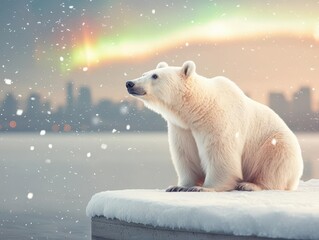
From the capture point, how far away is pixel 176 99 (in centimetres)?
643

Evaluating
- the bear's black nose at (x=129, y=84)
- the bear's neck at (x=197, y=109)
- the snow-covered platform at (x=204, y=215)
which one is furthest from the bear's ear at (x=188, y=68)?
the snow-covered platform at (x=204, y=215)

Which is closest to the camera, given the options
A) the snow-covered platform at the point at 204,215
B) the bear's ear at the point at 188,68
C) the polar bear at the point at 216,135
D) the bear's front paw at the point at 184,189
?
the snow-covered platform at the point at 204,215

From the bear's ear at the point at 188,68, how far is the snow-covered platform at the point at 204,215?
122 cm

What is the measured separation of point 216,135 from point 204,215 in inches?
67.7

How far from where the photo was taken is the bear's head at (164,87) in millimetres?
6293

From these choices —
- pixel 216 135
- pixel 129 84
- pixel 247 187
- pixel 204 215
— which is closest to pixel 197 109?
pixel 216 135

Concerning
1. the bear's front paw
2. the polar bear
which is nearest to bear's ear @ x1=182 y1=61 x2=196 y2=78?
the polar bear

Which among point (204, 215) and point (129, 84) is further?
point (129, 84)

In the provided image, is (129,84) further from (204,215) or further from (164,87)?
(204,215)

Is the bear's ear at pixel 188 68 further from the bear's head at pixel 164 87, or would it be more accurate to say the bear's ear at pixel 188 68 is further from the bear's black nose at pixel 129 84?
the bear's black nose at pixel 129 84

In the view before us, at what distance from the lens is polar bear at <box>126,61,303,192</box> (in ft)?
20.6

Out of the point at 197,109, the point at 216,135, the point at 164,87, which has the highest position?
the point at 164,87

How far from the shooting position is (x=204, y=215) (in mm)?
4691

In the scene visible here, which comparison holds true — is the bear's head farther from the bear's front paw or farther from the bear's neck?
the bear's front paw
